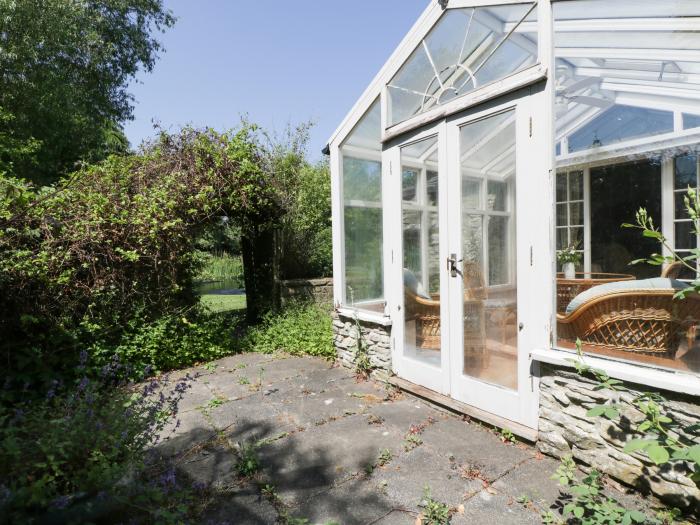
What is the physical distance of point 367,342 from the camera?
4.72 meters

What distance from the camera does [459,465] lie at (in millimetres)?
2764

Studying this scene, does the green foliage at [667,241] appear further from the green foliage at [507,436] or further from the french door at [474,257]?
the green foliage at [507,436]

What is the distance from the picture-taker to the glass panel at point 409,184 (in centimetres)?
409

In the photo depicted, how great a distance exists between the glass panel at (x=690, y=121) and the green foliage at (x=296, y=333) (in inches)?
169

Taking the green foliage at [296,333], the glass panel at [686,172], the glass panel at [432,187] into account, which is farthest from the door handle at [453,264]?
the green foliage at [296,333]

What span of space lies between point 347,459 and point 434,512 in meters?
0.82

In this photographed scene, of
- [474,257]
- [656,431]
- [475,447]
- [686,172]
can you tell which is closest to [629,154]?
[686,172]

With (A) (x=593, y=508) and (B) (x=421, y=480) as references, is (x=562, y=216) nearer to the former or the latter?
(A) (x=593, y=508)

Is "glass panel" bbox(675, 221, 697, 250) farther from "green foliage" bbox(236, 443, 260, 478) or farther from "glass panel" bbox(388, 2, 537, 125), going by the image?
"green foliage" bbox(236, 443, 260, 478)

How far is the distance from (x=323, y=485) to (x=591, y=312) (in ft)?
7.16

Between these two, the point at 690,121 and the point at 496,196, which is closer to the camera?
the point at 690,121

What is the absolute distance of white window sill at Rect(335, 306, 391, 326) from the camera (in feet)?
14.5

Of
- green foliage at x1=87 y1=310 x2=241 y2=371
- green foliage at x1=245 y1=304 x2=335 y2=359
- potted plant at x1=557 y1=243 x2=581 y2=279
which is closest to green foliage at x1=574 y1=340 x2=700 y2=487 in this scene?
potted plant at x1=557 y1=243 x2=581 y2=279

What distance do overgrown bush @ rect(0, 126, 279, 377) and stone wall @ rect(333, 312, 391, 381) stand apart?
2206mm
